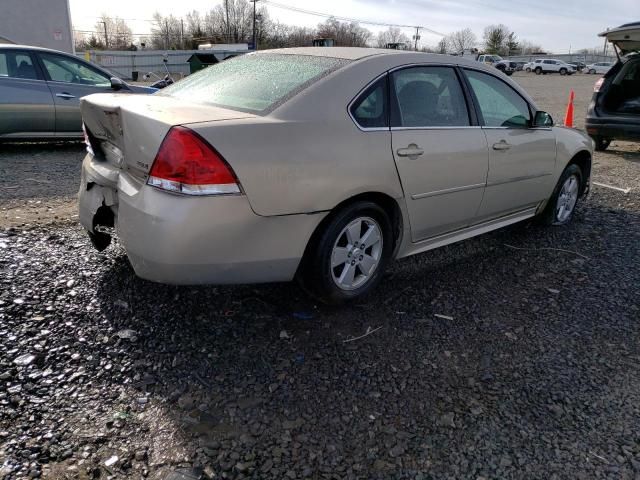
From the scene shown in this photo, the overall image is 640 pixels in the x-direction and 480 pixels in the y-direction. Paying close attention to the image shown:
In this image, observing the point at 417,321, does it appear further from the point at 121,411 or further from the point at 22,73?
the point at 22,73

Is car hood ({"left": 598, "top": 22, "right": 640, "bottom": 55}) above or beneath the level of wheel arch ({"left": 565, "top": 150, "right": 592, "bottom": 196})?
above

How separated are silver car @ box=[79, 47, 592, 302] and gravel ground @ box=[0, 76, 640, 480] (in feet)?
1.22

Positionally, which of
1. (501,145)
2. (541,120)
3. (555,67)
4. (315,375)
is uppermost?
(555,67)

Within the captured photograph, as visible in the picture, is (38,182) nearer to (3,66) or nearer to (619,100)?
(3,66)

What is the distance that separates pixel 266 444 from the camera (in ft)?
7.00

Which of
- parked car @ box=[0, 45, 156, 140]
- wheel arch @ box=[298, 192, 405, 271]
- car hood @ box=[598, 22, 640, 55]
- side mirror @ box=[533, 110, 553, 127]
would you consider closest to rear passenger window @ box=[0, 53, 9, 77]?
parked car @ box=[0, 45, 156, 140]

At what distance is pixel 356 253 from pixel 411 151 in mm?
744

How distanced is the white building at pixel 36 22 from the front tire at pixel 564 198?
22.0 metres

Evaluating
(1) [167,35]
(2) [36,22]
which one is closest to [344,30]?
(1) [167,35]

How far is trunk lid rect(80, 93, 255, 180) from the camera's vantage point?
8.58 ft

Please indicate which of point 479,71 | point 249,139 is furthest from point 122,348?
point 479,71

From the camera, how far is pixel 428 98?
351 cm

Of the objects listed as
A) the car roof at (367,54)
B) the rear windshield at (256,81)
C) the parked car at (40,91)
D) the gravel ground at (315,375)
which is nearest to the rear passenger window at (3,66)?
the parked car at (40,91)

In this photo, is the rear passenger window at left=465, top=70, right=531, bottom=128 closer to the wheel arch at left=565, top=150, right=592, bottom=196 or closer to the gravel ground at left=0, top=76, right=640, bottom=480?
the wheel arch at left=565, top=150, right=592, bottom=196
